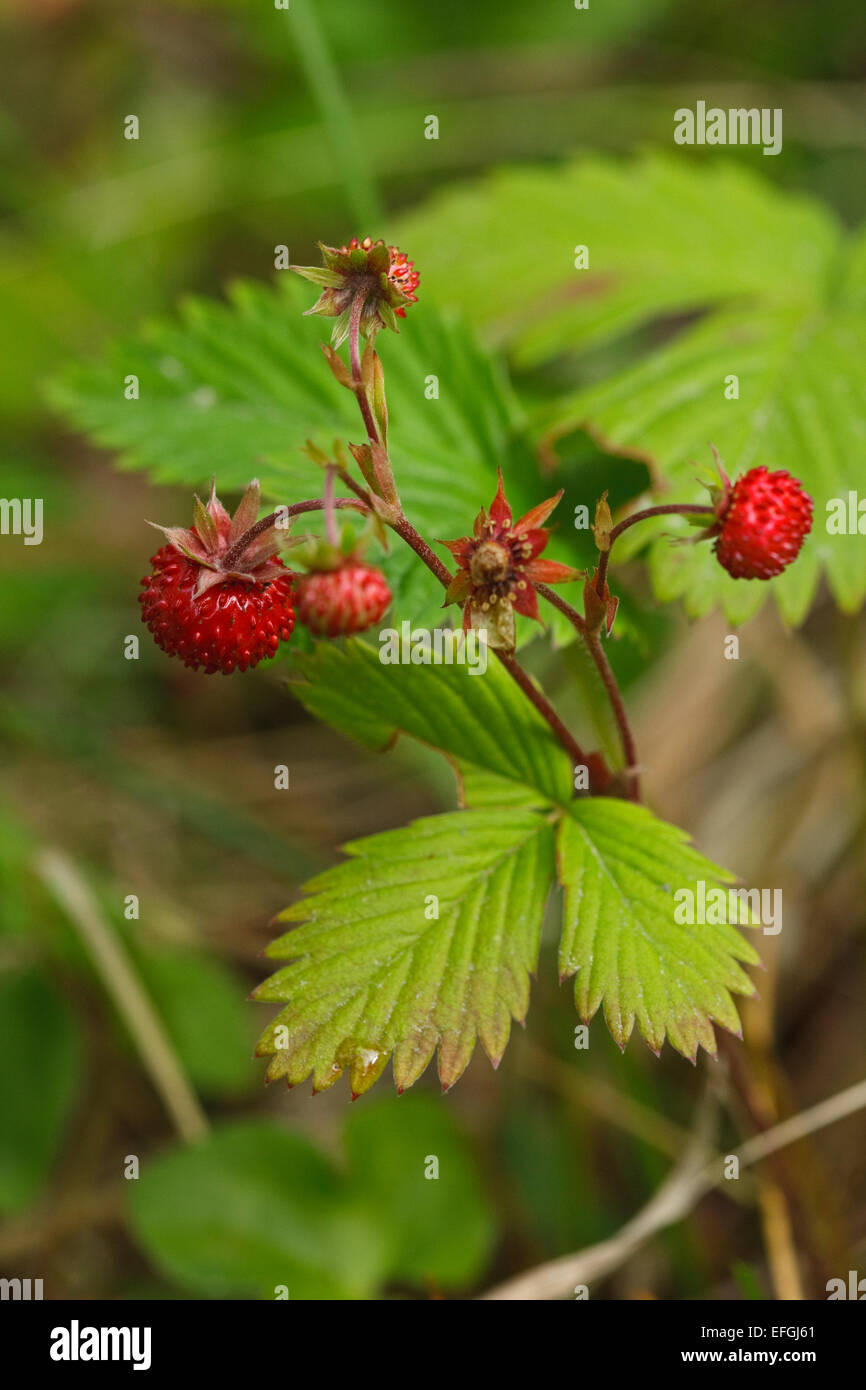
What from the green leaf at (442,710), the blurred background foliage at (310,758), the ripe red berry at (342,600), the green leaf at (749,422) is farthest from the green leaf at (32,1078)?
the ripe red berry at (342,600)

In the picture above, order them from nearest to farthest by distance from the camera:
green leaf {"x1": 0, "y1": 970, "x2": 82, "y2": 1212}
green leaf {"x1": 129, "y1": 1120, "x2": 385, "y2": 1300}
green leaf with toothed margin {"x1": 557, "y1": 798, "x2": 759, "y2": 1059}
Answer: green leaf with toothed margin {"x1": 557, "y1": 798, "x2": 759, "y2": 1059}, green leaf {"x1": 129, "y1": 1120, "x2": 385, "y2": 1300}, green leaf {"x1": 0, "y1": 970, "x2": 82, "y2": 1212}

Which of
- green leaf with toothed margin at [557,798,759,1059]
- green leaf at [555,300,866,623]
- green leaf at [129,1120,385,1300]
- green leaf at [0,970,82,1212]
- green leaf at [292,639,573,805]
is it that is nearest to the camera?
green leaf with toothed margin at [557,798,759,1059]

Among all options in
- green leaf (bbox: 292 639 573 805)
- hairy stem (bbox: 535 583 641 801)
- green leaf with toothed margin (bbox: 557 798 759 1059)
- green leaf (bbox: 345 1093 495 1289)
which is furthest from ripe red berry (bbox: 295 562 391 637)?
green leaf (bbox: 345 1093 495 1289)

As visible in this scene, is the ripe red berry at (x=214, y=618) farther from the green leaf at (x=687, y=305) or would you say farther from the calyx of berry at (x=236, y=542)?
the green leaf at (x=687, y=305)

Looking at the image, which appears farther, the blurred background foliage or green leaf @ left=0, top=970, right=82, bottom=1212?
green leaf @ left=0, top=970, right=82, bottom=1212

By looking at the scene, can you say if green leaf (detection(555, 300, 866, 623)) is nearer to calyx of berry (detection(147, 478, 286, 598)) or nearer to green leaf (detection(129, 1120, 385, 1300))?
calyx of berry (detection(147, 478, 286, 598))
